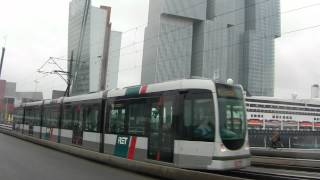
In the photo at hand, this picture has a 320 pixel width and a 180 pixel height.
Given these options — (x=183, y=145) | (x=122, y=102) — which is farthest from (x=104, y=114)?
(x=183, y=145)

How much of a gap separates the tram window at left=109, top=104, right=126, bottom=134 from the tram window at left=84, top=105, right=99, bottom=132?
5.83 feet

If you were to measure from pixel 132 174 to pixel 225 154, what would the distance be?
141 inches

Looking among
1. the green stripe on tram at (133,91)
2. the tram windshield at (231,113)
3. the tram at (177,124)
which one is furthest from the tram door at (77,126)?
the tram windshield at (231,113)

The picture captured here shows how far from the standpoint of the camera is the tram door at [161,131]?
15664 mm

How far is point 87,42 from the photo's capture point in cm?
5044

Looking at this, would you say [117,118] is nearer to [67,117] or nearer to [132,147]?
[132,147]

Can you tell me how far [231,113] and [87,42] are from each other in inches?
1466

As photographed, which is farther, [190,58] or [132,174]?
[190,58]

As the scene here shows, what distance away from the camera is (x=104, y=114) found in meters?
21.1

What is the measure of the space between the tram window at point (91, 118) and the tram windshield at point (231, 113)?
8.22 m

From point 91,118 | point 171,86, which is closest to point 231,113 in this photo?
point 171,86

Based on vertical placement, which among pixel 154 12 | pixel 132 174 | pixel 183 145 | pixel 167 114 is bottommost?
pixel 132 174

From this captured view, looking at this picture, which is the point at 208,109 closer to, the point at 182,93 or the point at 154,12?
the point at 182,93

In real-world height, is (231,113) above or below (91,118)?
above
